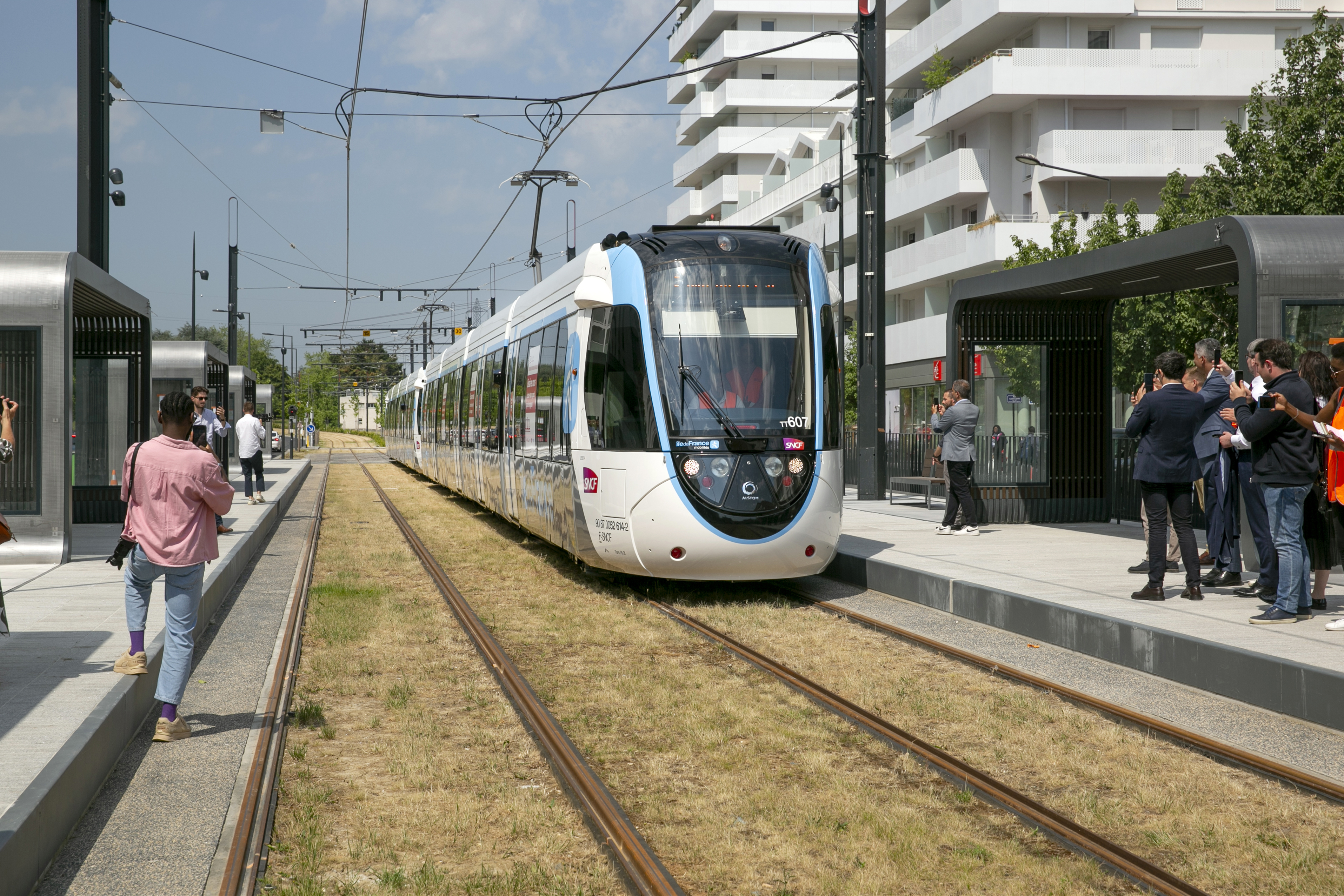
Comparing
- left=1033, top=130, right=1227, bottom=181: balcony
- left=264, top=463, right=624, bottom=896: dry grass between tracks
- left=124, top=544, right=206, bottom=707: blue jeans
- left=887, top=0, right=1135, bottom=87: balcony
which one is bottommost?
left=264, top=463, right=624, bottom=896: dry grass between tracks

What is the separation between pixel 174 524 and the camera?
6.18 metres

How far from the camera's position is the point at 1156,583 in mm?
9812

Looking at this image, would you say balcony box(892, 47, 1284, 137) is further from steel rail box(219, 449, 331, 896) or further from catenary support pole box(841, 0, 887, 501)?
steel rail box(219, 449, 331, 896)

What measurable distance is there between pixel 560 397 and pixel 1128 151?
33.3m

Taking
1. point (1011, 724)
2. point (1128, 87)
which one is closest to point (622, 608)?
point (1011, 724)

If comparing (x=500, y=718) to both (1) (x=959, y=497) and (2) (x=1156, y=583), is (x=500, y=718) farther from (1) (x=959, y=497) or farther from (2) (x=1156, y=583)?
(1) (x=959, y=497)

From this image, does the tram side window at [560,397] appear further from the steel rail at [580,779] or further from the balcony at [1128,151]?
the balcony at [1128,151]

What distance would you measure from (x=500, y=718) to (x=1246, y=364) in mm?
6893

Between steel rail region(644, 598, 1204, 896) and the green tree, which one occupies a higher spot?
the green tree

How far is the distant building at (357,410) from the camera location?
146000 millimetres

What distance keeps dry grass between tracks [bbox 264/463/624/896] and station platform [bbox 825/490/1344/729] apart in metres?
3.74

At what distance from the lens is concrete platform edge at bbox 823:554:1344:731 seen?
6875 millimetres

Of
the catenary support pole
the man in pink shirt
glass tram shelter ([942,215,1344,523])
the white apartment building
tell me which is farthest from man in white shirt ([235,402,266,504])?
the white apartment building

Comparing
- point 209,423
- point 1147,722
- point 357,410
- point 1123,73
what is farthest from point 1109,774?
point 357,410
